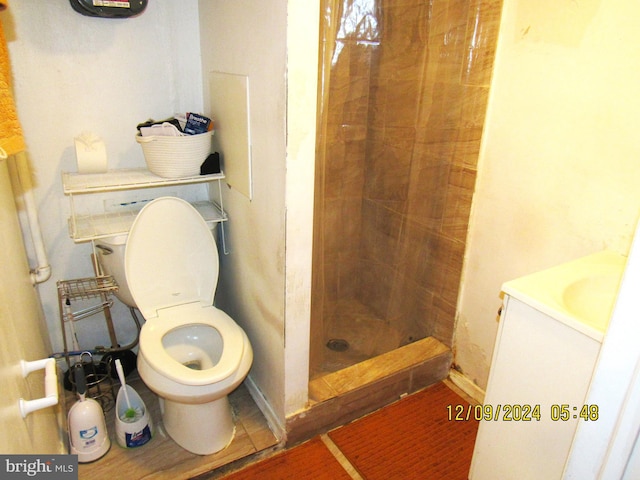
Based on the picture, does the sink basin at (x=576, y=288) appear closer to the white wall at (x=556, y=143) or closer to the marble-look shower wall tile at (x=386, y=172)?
the white wall at (x=556, y=143)

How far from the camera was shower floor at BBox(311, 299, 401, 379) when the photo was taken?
6.69ft

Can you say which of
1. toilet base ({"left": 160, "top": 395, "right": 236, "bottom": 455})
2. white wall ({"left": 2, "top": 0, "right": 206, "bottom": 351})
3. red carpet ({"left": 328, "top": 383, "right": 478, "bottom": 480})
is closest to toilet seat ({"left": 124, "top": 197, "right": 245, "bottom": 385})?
toilet base ({"left": 160, "top": 395, "right": 236, "bottom": 455})

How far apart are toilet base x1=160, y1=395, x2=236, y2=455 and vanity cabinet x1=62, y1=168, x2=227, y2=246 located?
75 cm

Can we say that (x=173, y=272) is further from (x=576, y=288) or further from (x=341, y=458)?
(x=576, y=288)

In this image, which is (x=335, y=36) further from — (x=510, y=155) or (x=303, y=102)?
(x=510, y=155)

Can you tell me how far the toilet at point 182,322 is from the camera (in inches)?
A: 63.9

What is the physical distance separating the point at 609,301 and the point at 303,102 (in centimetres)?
109

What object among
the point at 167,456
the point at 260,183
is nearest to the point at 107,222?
the point at 260,183

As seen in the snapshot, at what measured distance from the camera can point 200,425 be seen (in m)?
1.72

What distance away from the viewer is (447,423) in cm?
193

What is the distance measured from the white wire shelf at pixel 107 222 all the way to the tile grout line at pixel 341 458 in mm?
1051

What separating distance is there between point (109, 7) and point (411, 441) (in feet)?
6.80
